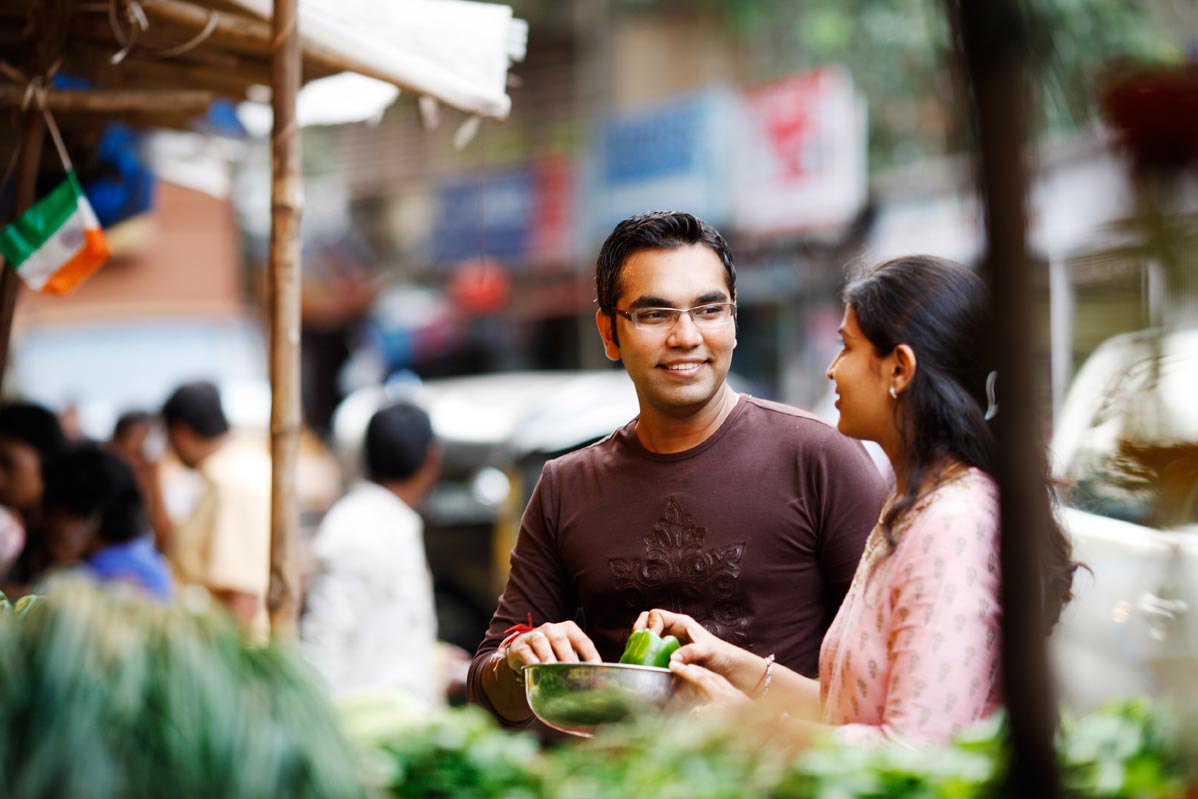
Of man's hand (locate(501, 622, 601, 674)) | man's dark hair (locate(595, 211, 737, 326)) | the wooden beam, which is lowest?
man's hand (locate(501, 622, 601, 674))

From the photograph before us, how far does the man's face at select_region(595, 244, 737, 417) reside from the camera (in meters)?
2.85

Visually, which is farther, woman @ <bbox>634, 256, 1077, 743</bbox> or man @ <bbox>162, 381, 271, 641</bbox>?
man @ <bbox>162, 381, 271, 641</bbox>

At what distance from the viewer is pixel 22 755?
1.48m

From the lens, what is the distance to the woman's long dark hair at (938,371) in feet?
8.10

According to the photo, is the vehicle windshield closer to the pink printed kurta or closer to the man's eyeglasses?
the pink printed kurta

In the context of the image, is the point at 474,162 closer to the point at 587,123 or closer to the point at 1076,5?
the point at 587,123

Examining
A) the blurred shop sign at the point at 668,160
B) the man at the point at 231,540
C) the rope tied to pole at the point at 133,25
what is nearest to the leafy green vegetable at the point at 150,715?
the rope tied to pole at the point at 133,25

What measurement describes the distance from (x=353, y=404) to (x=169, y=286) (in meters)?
9.43

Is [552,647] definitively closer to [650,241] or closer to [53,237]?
[650,241]

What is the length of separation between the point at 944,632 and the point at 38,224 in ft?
9.04

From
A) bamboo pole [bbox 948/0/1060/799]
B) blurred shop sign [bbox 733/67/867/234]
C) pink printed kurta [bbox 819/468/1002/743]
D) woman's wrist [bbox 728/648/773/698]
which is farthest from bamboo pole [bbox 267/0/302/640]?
blurred shop sign [bbox 733/67/867/234]

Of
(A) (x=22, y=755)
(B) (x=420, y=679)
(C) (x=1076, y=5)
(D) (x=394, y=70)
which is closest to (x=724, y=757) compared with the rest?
(A) (x=22, y=755)

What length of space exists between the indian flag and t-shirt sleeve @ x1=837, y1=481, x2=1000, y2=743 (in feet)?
8.36

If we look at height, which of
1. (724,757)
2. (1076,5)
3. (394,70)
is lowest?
(724,757)
